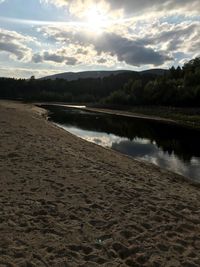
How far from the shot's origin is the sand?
27.7ft

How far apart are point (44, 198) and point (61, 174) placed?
3789mm

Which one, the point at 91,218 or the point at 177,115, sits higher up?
the point at 177,115

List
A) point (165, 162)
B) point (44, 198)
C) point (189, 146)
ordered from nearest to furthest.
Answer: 1. point (44, 198)
2. point (165, 162)
3. point (189, 146)

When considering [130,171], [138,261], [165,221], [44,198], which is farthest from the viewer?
[130,171]

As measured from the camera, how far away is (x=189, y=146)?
1527 inches

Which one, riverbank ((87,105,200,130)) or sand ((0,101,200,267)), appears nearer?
sand ((0,101,200,267))

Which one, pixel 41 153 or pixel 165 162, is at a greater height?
pixel 41 153

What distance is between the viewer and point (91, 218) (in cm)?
1067

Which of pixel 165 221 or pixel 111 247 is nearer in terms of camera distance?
pixel 111 247

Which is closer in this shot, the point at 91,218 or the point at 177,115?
the point at 91,218

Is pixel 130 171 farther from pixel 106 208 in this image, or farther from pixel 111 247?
pixel 111 247

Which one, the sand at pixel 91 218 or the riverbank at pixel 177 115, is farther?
the riverbank at pixel 177 115

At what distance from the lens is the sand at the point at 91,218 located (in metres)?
8.44

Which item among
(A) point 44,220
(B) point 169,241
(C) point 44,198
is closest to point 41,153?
(C) point 44,198
